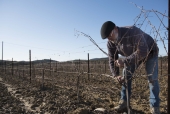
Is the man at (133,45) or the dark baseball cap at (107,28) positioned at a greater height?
the dark baseball cap at (107,28)

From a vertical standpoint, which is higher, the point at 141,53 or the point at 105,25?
the point at 105,25

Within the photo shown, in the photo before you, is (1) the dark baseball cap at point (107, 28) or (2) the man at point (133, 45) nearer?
(2) the man at point (133, 45)

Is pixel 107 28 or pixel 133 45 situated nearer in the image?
pixel 107 28

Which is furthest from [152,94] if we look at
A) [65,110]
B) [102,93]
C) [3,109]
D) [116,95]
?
[3,109]

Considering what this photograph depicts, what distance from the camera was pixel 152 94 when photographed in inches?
111

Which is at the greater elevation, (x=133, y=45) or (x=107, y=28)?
(x=107, y=28)

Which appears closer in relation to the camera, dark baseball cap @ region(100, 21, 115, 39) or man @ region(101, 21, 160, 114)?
man @ region(101, 21, 160, 114)

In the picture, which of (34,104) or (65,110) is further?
(34,104)

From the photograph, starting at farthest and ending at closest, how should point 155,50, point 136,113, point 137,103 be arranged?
1. point 137,103
2. point 136,113
3. point 155,50

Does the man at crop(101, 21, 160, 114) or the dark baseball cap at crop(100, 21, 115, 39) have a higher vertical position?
the dark baseball cap at crop(100, 21, 115, 39)

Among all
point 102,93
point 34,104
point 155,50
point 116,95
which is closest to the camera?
point 155,50

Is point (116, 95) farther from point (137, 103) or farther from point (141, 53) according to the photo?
point (141, 53)

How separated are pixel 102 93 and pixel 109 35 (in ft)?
11.1

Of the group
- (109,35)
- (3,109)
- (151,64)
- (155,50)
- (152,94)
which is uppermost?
(109,35)
